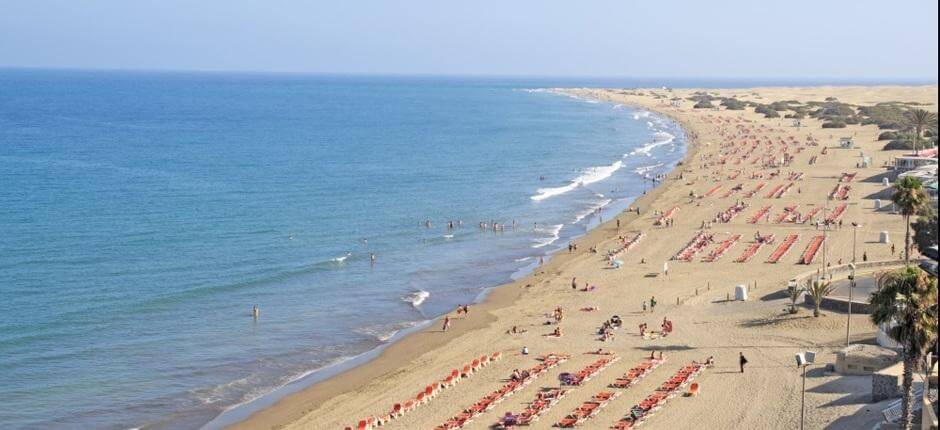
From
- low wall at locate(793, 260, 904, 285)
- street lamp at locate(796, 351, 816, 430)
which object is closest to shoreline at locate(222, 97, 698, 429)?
low wall at locate(793, 260, 904, 285)

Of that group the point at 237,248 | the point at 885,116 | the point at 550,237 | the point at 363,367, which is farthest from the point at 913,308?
the point at 885,116

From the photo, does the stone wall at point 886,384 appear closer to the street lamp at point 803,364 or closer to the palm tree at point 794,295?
the street lamp at point 803,364

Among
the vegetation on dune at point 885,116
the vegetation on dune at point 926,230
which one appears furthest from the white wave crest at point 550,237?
the vegetation on dune at point 885,116

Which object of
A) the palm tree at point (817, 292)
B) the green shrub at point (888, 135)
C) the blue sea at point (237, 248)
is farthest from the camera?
the green shrub at point (888, 135)

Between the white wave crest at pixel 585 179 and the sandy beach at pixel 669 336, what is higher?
the white wave crest at pixel 585 179

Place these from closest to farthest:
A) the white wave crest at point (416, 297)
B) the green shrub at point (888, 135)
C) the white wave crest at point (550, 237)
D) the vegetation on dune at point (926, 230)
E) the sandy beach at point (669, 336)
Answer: the sandy beach at point (669, 336)
the vegetation on dune at point (926, 230)
the white wave crest at point (416, 297)
the white wave crest at point (550, 237)
the green shrub at point (888, 135)

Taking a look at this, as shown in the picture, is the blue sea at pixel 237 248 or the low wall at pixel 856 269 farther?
the low wall at pixel 856 269

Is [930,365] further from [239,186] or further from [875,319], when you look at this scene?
[239,186]

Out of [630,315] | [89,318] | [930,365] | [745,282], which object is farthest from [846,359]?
[89,318]
